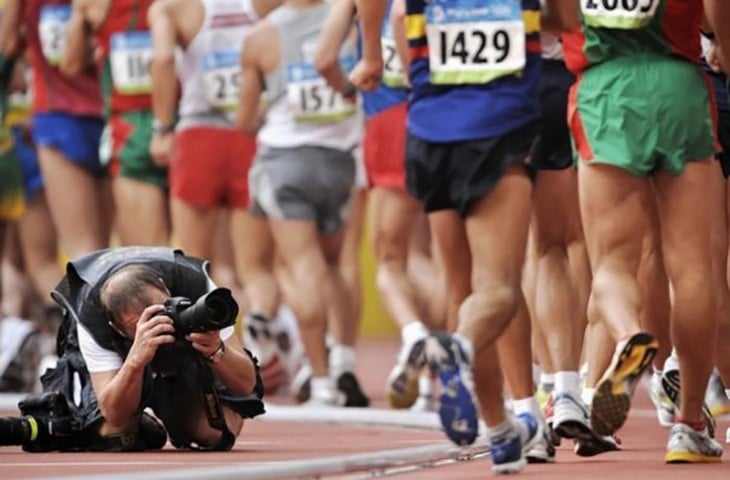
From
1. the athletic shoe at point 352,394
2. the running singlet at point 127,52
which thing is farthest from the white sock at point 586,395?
the running singlet at point 127,52

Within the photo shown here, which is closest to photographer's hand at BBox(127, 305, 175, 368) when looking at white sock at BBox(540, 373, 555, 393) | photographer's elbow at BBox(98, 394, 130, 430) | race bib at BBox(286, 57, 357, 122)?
photographer's elbow at BBox(98, 394, 130, 430)

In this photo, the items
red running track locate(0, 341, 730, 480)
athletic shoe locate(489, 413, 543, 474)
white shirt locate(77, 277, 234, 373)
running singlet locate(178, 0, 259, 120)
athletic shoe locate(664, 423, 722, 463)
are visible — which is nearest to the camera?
athletic shoe locate(489, 413, 543, 474)

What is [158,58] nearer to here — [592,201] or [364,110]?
[364,110]

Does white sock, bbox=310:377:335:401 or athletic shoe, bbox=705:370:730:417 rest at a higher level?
athletic shoe, bbox=705:370:730:417

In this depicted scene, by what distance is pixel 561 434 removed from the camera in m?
8.70

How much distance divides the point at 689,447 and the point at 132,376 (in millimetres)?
2033

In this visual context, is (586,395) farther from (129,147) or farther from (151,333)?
(129,147)

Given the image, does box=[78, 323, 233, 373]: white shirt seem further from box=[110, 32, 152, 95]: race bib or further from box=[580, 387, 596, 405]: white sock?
box=[110, 32, 152, 95]: race bib

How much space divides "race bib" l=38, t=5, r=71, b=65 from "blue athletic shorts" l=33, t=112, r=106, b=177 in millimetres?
379

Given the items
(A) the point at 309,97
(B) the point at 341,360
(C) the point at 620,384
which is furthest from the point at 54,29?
(C) the point at 620,384

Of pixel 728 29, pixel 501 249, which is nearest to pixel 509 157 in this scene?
pixel 501 249

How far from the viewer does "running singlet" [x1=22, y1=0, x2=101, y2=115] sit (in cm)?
1528

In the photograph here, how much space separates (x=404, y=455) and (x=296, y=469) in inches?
31.2

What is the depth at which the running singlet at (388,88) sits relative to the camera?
A: 12789mm
